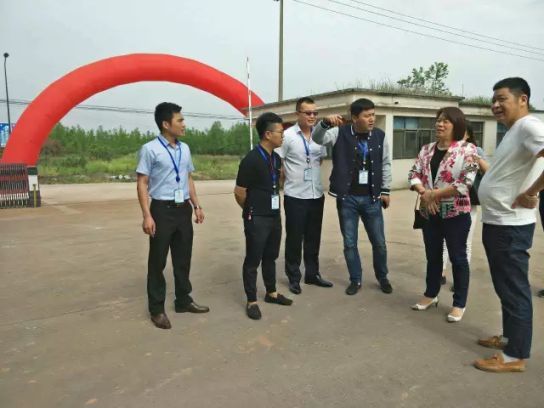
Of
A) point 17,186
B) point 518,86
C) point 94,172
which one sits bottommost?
point 94,172

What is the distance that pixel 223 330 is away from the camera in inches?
128

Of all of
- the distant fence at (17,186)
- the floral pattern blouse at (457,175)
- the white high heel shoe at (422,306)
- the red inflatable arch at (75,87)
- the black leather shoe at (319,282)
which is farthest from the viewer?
the red inflatable arch at (75,87)

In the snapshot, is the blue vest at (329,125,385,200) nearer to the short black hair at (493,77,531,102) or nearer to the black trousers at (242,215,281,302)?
the black trousers at (242,215,281,302)

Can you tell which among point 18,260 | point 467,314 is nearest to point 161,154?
point 467,314

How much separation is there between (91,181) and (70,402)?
20470 millimetres

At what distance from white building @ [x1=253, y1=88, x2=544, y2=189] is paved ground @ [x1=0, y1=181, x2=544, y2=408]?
812cm

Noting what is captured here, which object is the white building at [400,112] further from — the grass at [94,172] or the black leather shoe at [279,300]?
the grass at [94,172]

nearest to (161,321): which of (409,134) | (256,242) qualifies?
(256,242)

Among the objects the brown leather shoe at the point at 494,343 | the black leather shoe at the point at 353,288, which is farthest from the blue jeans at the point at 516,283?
the black leather shoe at the point at 353,288

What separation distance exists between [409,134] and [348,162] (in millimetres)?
10629

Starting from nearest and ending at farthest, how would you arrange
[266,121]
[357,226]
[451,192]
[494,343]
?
[494,343]
[451,192]
[266,121]
[357,226]

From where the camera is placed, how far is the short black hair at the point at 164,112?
333 centimetres

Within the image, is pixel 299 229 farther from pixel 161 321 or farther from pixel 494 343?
pixel 494 343

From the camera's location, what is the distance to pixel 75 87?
1453cm
